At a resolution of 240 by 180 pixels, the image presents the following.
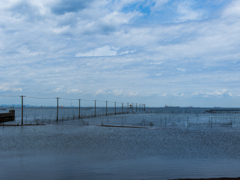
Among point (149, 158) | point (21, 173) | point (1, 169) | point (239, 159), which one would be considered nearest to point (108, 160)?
point (149, 158)

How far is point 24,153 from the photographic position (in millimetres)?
15367

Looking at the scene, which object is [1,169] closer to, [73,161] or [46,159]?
[46,159]

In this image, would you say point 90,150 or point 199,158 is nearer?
point 199,158

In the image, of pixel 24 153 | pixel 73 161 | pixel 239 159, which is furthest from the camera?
pixel 24 153

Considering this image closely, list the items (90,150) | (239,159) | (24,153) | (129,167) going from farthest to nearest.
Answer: (90,150) → (24,153) → (239,159) → (129,167)

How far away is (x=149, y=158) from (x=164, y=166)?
7.24 feet

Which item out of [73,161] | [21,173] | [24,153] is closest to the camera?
[21,173]

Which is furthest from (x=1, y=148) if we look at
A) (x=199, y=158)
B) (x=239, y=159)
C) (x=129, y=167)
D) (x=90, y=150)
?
(x=239, y=159)

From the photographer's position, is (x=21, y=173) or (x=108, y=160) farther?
(x=108, y=160)

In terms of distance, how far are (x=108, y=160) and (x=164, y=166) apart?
12.0 ft

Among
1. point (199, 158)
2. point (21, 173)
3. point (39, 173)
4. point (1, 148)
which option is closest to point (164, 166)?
point (199, 158)

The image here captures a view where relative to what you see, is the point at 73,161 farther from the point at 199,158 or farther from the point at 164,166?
the point at 199,158

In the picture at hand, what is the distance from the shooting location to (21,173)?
34.1ft

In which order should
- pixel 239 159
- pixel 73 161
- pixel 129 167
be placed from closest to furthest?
1. pixel 129 167
2. pixel 73 161
3. pixel 239 159
